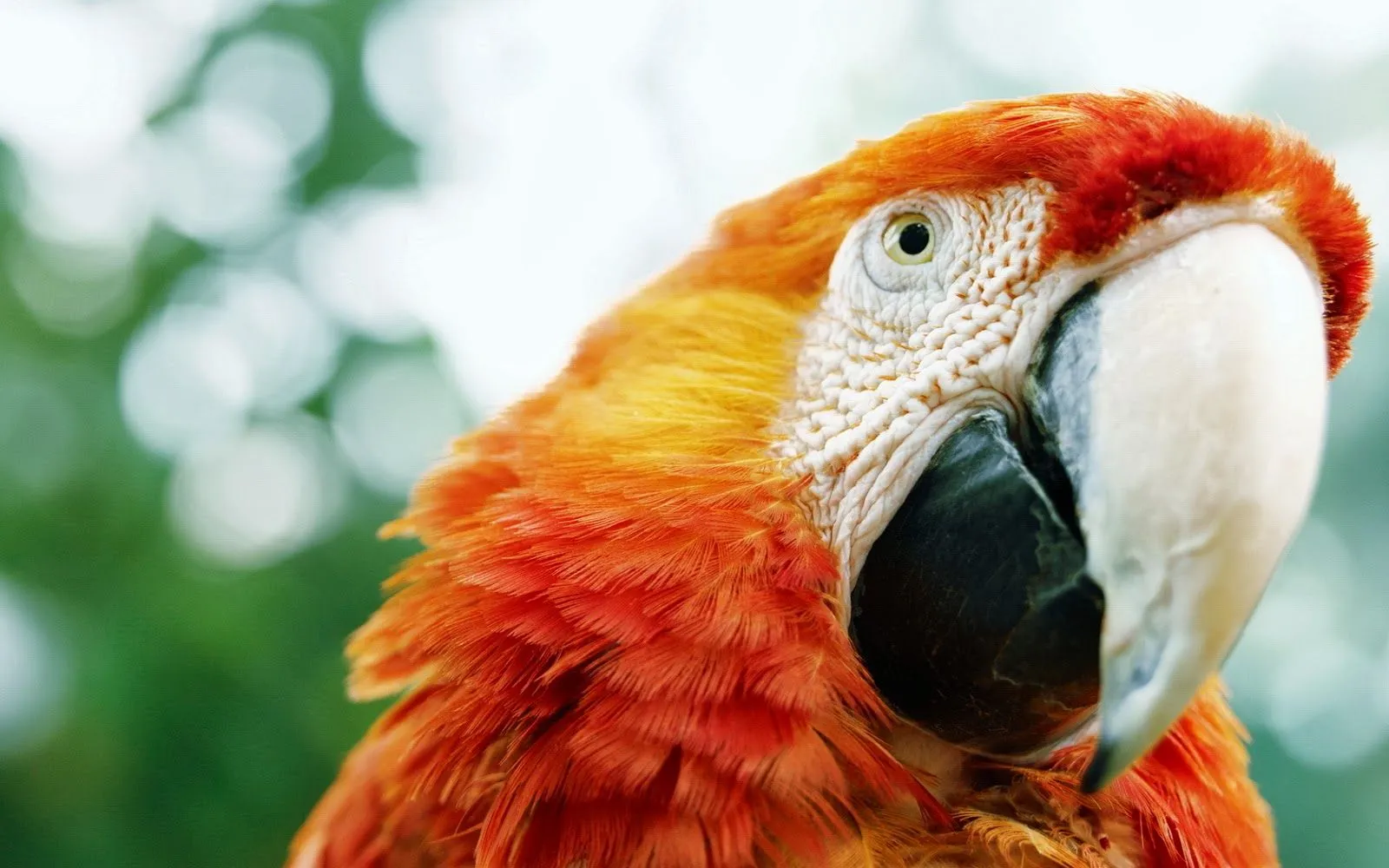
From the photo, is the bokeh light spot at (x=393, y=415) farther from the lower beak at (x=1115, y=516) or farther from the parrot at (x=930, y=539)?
the lower beak at (x=1115, y=516)

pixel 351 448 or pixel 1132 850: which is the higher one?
pixel 351 448

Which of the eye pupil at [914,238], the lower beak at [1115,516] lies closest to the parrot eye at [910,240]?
the eye pupil at [914,238]

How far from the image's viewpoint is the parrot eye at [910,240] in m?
0.75

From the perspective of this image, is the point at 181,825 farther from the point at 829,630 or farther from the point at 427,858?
the point at 829,630

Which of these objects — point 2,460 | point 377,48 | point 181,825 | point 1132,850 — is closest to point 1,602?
point 2,460

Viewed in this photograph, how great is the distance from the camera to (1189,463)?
0.55m

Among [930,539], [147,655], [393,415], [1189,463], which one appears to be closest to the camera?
[1189,463]

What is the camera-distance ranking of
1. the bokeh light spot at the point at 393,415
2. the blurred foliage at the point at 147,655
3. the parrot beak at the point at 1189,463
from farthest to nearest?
the bokeh light spot at the point at 393,415, the blurred foliage at the point at 147,655, the parrot beak at the point at 1189,463

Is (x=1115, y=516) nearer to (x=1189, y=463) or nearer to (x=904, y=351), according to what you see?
(x=1189, y=463)

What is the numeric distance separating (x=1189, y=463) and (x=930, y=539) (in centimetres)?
18

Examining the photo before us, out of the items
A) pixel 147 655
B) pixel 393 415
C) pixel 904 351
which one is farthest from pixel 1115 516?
pixel 393 415

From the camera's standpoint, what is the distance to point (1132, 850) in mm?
724

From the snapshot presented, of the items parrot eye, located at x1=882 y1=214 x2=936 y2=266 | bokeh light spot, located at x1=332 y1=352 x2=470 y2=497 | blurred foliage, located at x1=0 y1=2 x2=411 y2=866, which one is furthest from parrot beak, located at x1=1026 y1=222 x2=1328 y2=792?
bokeh light spot, located at x1=332 y1=352 x2=470 y2=497

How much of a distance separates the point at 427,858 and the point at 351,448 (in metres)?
1.79
